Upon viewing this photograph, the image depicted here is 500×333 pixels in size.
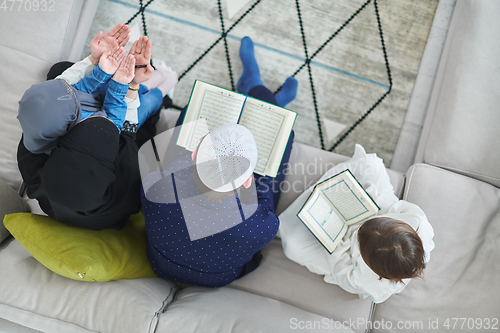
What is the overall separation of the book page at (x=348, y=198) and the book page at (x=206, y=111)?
1.73 ft

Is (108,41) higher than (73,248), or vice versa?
(108,41)

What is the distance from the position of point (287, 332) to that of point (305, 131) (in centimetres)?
117

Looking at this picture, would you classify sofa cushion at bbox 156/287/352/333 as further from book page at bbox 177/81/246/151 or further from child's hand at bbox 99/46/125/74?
child's hand at bbox 99/46/125/74

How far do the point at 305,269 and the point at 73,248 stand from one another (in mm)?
1002

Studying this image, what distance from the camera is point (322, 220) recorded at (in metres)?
1.33

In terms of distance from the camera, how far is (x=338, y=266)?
1.34 meters

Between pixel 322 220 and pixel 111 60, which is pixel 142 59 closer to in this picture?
pixel 111 60

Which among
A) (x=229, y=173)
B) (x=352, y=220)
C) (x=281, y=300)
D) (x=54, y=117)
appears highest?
(x=54, y=117)

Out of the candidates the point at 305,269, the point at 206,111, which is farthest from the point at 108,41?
the point at 305,269

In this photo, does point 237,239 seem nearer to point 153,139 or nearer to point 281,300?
point 281,300

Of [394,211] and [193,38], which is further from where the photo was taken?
[193,38]

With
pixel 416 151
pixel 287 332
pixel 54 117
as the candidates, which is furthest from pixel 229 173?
pixel 416 151

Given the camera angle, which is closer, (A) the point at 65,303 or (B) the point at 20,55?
(A) the point at 65,303

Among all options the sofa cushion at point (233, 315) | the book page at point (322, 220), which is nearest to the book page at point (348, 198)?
the book page at point (322, 220)
